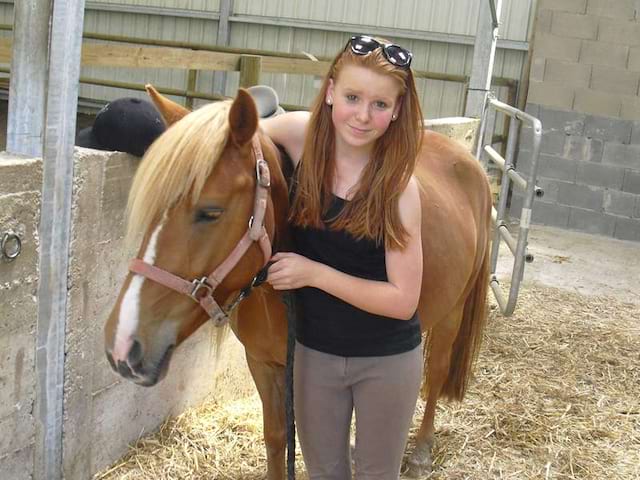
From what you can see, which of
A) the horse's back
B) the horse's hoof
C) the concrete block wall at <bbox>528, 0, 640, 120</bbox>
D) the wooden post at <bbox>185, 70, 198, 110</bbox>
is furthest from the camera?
the wooden post at <bbox>185, 70, 198, 110</bbox>

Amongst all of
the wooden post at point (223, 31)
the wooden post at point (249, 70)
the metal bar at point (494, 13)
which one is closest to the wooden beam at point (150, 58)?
the wooden post at point (249, 70)

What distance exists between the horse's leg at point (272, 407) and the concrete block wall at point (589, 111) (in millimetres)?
5309

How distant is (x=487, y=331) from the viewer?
4.13 metres

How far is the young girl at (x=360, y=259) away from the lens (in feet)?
4.95

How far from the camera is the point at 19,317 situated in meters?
1.95

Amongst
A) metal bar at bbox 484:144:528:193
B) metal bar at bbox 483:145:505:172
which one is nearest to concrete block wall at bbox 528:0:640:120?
metal bar at bbox 483:145:505:172

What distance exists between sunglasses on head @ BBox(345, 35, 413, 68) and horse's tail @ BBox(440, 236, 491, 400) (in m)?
1.51

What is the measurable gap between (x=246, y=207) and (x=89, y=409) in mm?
1075

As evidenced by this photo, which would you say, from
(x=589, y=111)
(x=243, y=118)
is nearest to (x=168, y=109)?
(x=243, y=118)

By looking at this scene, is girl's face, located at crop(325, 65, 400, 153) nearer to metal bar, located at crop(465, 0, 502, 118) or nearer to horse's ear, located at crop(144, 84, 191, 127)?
horse's ear, located at crop(144, 84, 191, 127)

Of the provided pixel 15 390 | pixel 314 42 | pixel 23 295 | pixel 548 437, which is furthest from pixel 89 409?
pixel 314 42

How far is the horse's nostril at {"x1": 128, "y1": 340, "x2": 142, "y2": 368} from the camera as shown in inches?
54.7

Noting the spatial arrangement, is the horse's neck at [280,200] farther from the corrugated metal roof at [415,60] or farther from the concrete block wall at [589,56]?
the corrugated metal roof at [415,60]

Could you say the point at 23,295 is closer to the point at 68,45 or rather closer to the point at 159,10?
the point at 68,45
